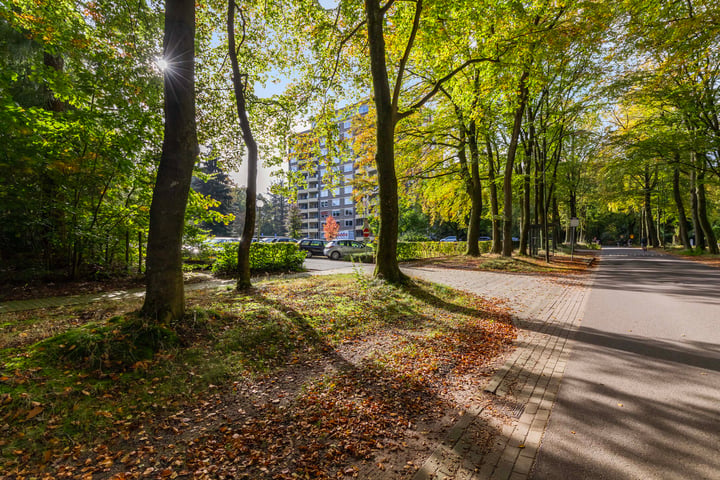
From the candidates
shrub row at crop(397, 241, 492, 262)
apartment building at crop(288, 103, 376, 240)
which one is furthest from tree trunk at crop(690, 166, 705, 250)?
apartment building at crop(288, 103, 376, 240)

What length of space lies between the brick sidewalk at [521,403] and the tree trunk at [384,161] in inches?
136

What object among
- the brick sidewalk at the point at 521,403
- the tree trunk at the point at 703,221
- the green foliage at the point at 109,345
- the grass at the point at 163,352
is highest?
the tree trunk at the point at 703,221

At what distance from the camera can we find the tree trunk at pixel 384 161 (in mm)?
8586

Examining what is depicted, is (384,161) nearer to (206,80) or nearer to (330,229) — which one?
(206,80)

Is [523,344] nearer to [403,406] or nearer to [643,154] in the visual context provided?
[403,406]

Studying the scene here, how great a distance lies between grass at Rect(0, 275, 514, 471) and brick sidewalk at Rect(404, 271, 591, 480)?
52 centimetres

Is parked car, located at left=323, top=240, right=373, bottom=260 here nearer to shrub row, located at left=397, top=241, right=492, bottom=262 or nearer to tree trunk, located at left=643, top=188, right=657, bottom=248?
shrub row, located at left=397, top=241, right=492, bottom=262

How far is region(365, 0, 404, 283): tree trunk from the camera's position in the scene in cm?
859

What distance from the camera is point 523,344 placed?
5.36 m

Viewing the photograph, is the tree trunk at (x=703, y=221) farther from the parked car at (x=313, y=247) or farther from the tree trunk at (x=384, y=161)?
the parked car at (x=313, y=247)

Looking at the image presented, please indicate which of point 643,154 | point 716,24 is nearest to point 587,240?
point 643,154

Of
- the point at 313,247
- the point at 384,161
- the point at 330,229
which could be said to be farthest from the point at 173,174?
the point at 330,229

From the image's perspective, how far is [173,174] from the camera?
439 centimetres

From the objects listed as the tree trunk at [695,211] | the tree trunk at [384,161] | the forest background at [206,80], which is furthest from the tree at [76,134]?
the tree trunk at [695,211]
